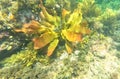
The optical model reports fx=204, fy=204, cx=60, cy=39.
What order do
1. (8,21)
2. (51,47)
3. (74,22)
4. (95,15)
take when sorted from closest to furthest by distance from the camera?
(51,47)
(74,22)
(8,21)
(95,15)

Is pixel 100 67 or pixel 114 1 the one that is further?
pixel 114 1

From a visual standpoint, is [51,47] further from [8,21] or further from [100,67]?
[8,21]

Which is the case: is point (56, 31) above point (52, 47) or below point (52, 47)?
above

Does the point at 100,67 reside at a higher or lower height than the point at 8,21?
lower

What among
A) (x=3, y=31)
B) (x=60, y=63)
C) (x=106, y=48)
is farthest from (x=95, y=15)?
(x=3, y=31)

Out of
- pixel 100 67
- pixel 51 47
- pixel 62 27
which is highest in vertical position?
pixel 62 27

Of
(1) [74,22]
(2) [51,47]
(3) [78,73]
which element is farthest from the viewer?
(1) [74,22]

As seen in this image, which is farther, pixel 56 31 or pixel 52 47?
pixel 56 31
